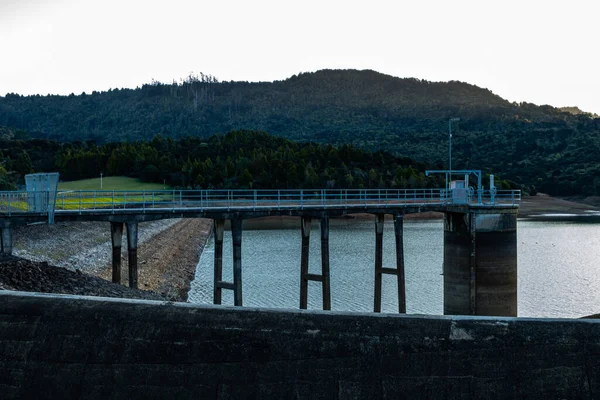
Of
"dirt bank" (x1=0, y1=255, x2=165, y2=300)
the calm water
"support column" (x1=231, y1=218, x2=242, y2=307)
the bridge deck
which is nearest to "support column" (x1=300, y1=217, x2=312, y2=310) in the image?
the bridge deck

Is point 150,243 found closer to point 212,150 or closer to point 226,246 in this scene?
point 226,246

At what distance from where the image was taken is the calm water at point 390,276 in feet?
156

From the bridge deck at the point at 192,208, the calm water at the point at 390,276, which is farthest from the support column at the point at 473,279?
the calm water at the point at 390,276

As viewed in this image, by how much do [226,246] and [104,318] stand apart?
6765 cm

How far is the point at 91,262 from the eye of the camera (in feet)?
167

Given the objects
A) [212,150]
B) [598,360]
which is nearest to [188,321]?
[598,360]

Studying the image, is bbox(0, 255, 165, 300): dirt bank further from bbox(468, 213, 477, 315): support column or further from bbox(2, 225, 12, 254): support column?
bbox(468, 213, 477, 315): support column

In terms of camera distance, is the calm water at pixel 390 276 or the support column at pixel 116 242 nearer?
the support column at pixel 116 242

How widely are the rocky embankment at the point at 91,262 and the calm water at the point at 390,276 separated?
2.19 metres

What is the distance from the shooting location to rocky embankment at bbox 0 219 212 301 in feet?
84.4

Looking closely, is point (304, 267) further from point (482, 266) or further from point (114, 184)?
point (114, 184)

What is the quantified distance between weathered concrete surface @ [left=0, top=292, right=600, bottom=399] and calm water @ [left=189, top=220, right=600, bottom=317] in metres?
29.5

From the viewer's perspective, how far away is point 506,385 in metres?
14.0

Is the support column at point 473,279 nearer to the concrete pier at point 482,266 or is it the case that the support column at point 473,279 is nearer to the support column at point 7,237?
the concrete pier at point 482,266
